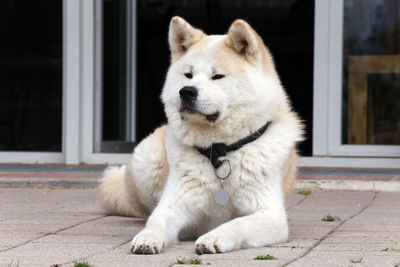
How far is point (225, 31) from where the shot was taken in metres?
11.3

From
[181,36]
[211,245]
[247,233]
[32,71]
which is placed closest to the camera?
[211,245]

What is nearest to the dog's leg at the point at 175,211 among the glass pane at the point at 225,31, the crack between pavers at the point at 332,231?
the crack between pavers at the point at 332,231

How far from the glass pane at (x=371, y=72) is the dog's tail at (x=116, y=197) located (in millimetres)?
3195

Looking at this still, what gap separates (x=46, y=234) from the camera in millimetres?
4305

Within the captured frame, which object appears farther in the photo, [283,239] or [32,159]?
[32,159]

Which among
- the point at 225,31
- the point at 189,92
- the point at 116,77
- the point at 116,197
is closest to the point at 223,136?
the point at 189,92

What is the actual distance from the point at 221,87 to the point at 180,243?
2.68ft

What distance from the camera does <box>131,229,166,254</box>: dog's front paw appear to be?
3.61 m

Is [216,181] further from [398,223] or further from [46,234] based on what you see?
[398,223]

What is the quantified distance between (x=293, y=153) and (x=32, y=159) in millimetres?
4249

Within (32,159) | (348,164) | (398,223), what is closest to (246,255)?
(398,223)

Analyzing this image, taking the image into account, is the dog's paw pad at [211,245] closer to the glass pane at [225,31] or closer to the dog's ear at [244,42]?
the dog's ear at [244,42]

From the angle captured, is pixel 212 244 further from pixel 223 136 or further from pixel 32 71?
pixel 32 71

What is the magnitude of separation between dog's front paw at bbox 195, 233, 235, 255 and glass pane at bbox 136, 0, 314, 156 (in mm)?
6847
